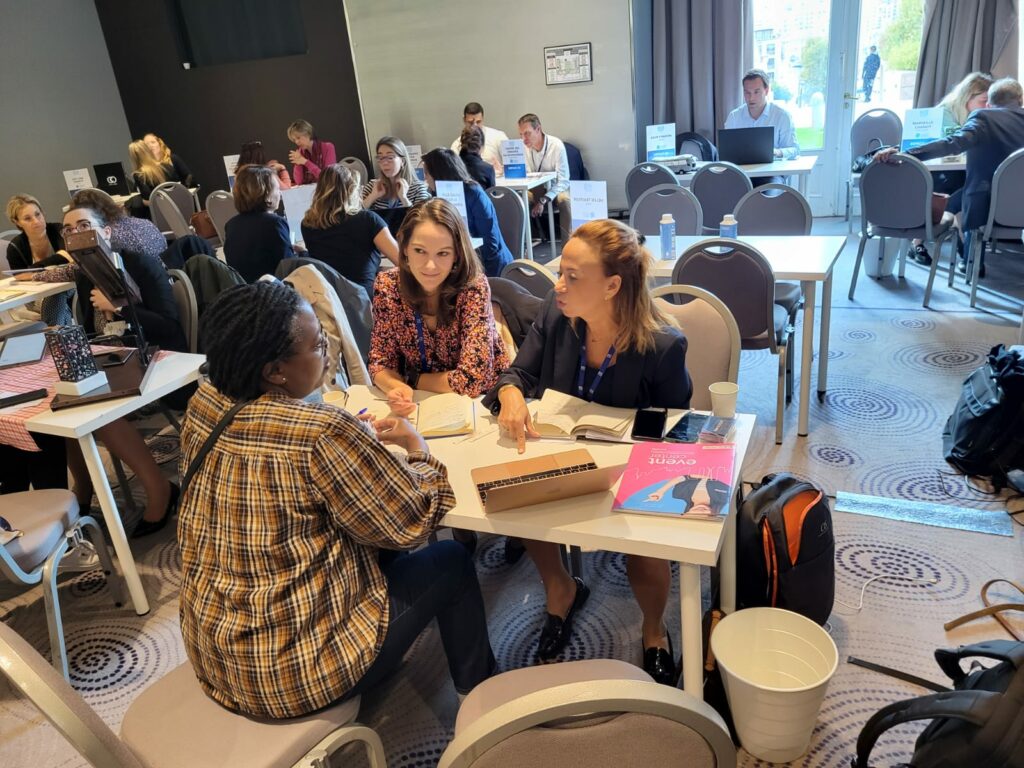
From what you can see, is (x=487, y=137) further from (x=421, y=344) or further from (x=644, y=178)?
(x=421, y=344)

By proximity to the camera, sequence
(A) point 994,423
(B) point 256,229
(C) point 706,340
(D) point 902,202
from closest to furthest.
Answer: (C) point 706,340, (A) point 994,423, (B) point 256,229, (D) point 902,202

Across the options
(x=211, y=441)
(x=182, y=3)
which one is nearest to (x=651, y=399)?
(x=211, y=441)

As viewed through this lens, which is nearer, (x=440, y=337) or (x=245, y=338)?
(x=245, y=338)

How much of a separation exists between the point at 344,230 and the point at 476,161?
2.27m

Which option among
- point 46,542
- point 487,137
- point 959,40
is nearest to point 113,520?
point 46,542

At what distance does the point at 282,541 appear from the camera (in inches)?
47.1

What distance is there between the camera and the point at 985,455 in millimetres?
2500

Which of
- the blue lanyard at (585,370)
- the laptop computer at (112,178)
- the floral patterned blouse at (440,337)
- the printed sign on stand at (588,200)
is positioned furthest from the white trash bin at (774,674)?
the laptop computer at (112,178)

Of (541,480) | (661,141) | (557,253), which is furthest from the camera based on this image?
(557,253)

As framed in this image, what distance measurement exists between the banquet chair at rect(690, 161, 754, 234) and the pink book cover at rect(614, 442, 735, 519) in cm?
324

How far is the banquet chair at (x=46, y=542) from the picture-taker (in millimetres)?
1851

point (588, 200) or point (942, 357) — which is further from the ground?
point (588, 200)

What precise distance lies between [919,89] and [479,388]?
592 centimetres

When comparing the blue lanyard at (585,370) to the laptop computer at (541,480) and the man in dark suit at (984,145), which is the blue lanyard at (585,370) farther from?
the man in dark suit at (984,145)
